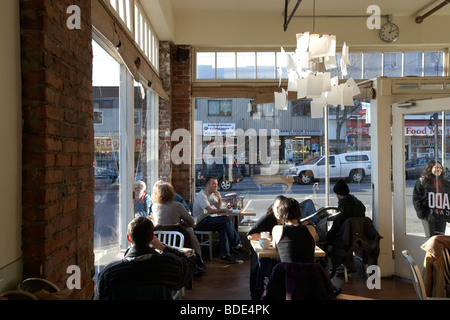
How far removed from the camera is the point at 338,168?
6.30 meters

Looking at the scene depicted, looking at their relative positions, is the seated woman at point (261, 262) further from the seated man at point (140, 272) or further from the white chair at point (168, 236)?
the seated man at point (140, 272)

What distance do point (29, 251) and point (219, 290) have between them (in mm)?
3209

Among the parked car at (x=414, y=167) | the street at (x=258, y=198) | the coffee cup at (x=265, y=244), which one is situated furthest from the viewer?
the parked car at (x=414, y=167)

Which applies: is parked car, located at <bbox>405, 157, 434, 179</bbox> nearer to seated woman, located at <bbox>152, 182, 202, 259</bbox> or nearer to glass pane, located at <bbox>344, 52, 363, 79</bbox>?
glass pane, located at <bbox>344, 52, 363, 79</bbox>

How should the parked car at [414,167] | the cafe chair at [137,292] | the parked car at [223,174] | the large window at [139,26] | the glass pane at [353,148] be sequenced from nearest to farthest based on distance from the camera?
the cafe chair at [137,292]
the large window at [139,26]
the parked car at [414,167]
the glass pane at [353,148]
the parked car at [223,174]

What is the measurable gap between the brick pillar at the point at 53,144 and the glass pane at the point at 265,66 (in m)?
4.70

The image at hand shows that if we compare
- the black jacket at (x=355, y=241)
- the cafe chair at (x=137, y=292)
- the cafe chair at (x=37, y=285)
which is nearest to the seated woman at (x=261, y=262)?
the black jacket at (x=355, y=241)

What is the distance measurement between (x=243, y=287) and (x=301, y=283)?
2.22 m

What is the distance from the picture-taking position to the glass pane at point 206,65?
6637 mm

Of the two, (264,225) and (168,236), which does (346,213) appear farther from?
(168,236)

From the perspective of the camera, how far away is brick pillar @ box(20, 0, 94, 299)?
1666mm

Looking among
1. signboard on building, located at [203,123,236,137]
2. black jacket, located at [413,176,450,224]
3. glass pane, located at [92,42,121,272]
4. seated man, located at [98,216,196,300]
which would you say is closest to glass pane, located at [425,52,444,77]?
black jacket, located at [413,176,450,224]

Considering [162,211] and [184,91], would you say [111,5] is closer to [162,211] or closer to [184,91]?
[162,211]

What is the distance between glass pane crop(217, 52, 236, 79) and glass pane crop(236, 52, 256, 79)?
0.08 meters
